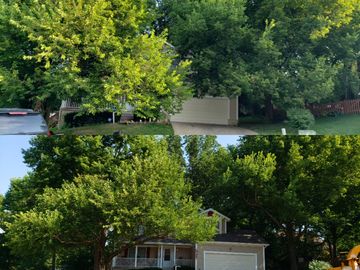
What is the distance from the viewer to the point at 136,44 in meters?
11.6

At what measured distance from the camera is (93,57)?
11375 mm

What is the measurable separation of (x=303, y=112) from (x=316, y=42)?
2.16 meters

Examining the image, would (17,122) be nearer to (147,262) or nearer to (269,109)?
(269,109)

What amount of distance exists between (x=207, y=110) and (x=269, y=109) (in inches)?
64.1

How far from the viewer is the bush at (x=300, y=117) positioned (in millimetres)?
12227

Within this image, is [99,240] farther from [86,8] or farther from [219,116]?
[86,8]

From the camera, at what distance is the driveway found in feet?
40.4

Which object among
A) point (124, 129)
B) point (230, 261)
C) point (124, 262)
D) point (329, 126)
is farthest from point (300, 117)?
point (124, 262)

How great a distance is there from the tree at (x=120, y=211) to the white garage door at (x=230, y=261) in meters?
2.86

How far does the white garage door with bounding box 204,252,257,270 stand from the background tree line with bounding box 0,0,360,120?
538 cm

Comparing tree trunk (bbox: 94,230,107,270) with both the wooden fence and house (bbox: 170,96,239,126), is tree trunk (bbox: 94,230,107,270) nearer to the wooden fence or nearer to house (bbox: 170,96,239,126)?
house (bbox: 170,96,239,126)

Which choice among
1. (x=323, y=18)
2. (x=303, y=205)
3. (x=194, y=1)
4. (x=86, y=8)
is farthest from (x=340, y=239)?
(x=86, y=8)

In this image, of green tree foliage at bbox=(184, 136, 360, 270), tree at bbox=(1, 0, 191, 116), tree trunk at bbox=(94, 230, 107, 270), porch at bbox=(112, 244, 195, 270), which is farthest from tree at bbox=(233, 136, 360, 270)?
porch at bbox=(112, 244, 195, 270)

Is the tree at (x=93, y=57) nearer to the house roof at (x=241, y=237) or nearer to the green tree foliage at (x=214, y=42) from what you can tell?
the green tree foliage at (x=214, y=42)
